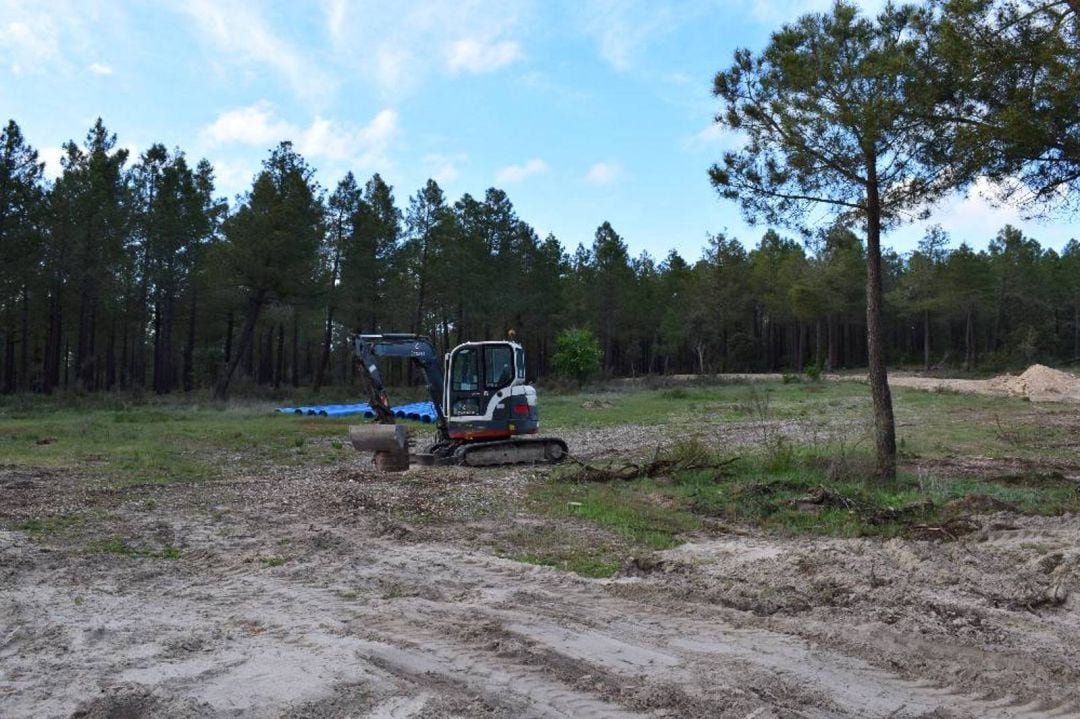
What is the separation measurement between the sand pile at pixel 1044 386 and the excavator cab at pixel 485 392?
28129mm

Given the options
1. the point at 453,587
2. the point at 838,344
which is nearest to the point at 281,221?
the point at 453,587

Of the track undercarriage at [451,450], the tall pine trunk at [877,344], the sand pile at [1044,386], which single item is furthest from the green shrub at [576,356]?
the tall pine trunk at [877,344]

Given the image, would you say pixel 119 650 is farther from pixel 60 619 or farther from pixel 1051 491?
pixel 1051 491

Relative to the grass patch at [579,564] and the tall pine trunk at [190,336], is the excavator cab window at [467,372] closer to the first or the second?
the grass patch at [579,564]

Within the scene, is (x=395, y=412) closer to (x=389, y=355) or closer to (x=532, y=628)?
(x=389, y=355)

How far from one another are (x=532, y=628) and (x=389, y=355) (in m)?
10.7

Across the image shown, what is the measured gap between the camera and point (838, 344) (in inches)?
3236

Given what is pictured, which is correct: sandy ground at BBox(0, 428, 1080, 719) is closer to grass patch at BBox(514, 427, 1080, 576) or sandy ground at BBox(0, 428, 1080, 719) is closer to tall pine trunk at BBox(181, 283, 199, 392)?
grass patch at BBox(514, 427, 1080, 576)

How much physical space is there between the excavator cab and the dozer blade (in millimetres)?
1728

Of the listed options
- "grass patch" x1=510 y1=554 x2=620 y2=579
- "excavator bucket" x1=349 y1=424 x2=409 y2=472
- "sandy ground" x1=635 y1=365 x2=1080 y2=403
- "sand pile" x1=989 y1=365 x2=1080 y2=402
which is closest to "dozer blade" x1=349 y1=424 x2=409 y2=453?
"excavator bucket" x1=349 y1=424 x2=409 y2=472

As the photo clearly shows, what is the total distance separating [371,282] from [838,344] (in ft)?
178

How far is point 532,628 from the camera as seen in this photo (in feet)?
18.4

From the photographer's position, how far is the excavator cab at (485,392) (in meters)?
15.9

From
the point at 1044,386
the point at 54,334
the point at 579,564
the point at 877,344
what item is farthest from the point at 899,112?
the point at 54,334
